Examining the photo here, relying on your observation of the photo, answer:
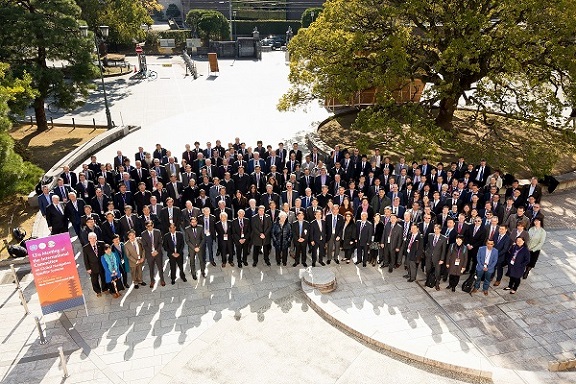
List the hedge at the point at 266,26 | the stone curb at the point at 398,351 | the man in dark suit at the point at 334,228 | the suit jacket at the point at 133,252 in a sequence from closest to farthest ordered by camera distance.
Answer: the stone curb at the point at 398,351 → the suit jacket at the point at 133,252 → the man in dark suit at the point at 334,228 → the hedge at the point at 266,26

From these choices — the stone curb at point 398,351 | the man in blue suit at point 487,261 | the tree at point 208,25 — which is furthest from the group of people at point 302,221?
the tree at point 208,25

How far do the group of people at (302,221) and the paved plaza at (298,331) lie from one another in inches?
22.1

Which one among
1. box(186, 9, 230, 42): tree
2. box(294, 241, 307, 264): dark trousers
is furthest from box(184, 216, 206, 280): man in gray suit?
box(186, 9, 230, 42): tree

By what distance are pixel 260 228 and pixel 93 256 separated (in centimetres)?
393

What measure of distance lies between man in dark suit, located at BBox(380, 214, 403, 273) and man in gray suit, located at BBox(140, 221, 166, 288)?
5.51 metres

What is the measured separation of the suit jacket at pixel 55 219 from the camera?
11805 mm

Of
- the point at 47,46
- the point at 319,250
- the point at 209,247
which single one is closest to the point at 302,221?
the point at 319,250

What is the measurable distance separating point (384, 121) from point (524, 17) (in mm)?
5713

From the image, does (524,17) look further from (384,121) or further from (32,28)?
(32,28)

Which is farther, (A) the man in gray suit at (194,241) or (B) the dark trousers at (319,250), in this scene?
(B) the dark trousers at (319,250)

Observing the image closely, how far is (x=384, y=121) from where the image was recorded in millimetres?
16109

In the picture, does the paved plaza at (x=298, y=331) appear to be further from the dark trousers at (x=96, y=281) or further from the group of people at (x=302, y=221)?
the group of people at (x=302, y=221)

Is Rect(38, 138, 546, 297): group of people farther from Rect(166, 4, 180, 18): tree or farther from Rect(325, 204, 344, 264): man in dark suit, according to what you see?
Rect(166, 4, 180, 18): tree

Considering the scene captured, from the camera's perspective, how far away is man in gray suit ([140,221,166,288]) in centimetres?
1035
